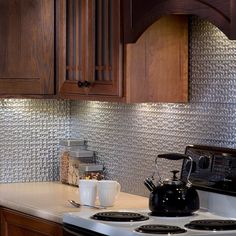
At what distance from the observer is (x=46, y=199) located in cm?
386

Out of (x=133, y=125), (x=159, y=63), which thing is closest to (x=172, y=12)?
(x=159, y=63)

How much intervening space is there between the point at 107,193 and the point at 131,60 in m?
0.60

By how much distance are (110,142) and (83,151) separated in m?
0.17

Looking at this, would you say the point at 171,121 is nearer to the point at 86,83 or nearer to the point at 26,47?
the point at 86,83

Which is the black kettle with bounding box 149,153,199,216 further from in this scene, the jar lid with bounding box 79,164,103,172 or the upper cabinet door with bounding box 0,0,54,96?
the upper cabinet door with bounding box 0,0,54,96

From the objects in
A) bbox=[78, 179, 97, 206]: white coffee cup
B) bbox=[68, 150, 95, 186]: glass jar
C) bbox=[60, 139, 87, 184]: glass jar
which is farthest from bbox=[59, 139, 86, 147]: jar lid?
bbox=[78, 179, 97, 206]: white coffee cup

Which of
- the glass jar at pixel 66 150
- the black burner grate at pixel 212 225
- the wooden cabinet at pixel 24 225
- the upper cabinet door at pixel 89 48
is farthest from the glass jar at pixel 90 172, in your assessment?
the black burner grate at pixel 212 225

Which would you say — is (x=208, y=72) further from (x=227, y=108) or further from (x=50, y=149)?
(x=50, y=149)

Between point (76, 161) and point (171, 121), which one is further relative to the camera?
point (76, 161)

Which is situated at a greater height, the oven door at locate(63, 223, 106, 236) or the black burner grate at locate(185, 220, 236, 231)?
the black burner grate at locate(185, 220, 236, 231)

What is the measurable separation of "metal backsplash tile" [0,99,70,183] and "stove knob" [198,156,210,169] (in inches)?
54.7

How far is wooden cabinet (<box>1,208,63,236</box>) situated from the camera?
3.47m

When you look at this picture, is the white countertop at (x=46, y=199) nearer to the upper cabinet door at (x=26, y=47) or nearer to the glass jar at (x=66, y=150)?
the glass jar at (x=66, y=150)

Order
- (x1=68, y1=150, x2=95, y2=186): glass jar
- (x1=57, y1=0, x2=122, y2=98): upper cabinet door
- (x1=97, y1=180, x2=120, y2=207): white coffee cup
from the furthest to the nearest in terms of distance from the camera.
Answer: (x1=68, y1=150, x2=95, y2=186): glass jar < (x1=57, y1=0, x2=122, y2=98): upper cabinet door < (x1=97, y1=180, x2=120, y2=207): white coffee cup
